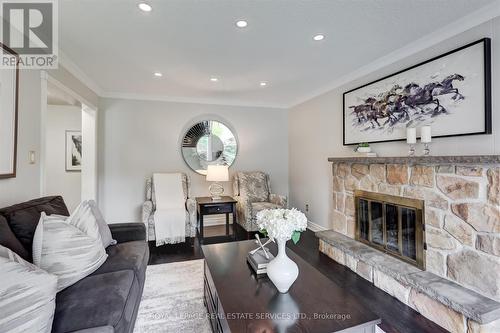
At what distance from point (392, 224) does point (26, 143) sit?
3.62 meters

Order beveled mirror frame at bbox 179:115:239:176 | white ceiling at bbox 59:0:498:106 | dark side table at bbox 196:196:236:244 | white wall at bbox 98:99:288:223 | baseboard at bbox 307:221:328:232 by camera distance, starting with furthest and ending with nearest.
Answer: beveled mirror frame at bbox 179:115:239:176, white wall at bbox 98:99:288:223, baseboard at bbox 307:221:328:232, dark side table at bbox 196:196:236:244, white ceiling at bbox 59:0:498:106

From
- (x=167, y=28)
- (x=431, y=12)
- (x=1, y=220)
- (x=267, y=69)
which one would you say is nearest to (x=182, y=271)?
(x=1, y=220)

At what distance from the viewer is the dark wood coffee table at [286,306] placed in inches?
43.3

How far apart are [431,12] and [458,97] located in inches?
29.5

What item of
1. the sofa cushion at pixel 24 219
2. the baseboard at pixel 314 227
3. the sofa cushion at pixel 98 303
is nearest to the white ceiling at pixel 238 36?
the sofa cushion at pixel 24 219

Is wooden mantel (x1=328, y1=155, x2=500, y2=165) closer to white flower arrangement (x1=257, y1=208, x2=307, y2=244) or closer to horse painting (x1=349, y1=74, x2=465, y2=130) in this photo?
horse painting (x1=349, y1=74, x2=465, y2=130)

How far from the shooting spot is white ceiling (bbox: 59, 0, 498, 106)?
6.06ft

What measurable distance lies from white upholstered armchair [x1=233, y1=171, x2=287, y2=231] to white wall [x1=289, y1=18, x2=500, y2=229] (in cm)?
59

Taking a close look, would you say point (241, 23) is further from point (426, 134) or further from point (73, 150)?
point (73, 150)

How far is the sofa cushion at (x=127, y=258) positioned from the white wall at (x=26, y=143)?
2.95ft

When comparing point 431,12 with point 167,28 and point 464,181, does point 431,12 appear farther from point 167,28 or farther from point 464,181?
point 167,28

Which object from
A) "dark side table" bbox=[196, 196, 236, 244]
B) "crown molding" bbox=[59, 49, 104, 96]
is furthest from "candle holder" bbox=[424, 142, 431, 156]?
"crown molding" bbox=[59, 49, 104, 96]

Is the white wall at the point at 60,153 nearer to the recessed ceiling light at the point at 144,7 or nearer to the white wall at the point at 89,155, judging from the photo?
the white wall at the point at 89,155

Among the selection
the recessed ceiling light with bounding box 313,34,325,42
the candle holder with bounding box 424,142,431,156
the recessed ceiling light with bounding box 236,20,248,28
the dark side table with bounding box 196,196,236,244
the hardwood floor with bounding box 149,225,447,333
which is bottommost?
the hardwood floor with bounding box 149,225,447,333
